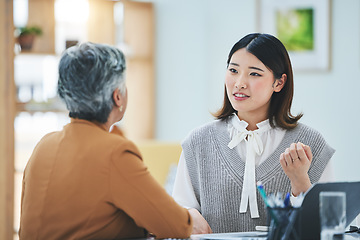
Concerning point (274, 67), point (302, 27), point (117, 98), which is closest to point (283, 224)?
point (117, 98)

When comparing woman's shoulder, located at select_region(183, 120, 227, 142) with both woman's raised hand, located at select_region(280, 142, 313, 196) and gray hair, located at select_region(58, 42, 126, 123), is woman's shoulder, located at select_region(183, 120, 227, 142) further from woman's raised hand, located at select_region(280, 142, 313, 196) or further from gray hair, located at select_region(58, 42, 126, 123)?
gray hair, located at select_region(58, 42, 126, 123)

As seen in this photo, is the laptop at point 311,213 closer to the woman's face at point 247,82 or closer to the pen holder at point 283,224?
the pen holder at point 283,224

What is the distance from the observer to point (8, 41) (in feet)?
11.4

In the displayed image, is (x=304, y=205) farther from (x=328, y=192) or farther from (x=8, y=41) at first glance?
(x=8, y=41)

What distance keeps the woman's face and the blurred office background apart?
2212 mm

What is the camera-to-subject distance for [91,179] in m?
1.47

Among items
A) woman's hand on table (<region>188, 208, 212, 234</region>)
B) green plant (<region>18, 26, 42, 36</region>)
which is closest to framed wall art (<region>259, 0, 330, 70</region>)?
green plant (<region>18, 26, 42, 36</region>)

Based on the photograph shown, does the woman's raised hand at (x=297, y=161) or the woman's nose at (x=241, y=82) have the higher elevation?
the woman's nose at (x=241, y=82)

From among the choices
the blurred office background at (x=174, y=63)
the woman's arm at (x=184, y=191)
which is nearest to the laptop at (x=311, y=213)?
the woman's arm at (x=184, y=191)

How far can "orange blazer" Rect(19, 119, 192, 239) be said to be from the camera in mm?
1471

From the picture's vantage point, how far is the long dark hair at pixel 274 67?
198 cm

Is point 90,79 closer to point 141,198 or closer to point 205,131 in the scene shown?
point 141,198

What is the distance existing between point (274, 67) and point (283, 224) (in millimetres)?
753

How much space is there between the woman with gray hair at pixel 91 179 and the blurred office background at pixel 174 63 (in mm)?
2845
